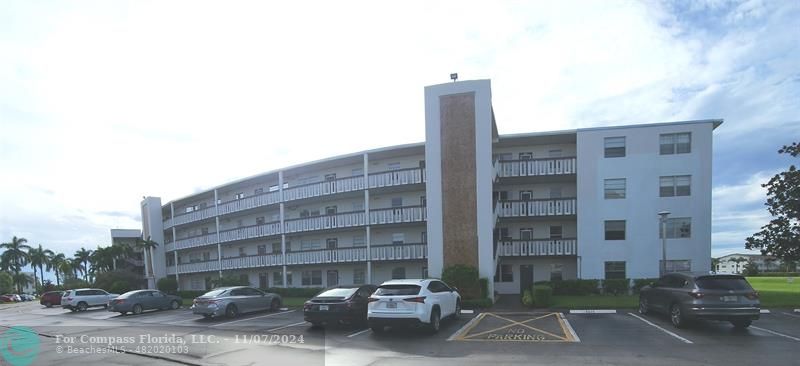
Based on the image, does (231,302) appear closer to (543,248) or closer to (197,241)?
(543,248)

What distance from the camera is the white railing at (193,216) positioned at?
3859 centimetres

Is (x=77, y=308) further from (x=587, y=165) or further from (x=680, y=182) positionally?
(x=680, y=182)

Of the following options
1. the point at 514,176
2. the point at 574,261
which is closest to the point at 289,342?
the point at 514,176

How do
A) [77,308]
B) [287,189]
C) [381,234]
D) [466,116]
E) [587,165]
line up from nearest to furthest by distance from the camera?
[466,116], [587,165], [77,308], [381,234], [287,189]

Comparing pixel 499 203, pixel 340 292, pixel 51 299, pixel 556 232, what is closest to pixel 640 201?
pixel 556 232

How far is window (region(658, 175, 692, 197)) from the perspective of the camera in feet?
76.7

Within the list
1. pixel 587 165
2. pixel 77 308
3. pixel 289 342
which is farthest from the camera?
pixel 77 308

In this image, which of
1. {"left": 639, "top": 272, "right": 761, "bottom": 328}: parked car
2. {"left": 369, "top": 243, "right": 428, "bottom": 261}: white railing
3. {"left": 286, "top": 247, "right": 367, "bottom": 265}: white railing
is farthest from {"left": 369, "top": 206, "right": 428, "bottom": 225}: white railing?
{"left": 639, "top": 272, "right": 761, "bottom": 328}: parked car

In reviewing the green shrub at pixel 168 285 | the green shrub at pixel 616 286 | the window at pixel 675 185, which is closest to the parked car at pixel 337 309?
the green shrub at pixel 616 286

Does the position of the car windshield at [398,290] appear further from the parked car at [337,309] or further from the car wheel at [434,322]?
the parked car at [337,309]

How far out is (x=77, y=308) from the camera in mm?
26719

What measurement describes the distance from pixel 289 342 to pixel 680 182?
77.3 ft

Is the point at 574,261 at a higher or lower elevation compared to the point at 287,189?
lower

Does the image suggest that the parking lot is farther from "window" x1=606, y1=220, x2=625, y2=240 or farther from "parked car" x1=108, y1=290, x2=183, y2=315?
"window" x1=606, y1=220, x2=625, y2=240
